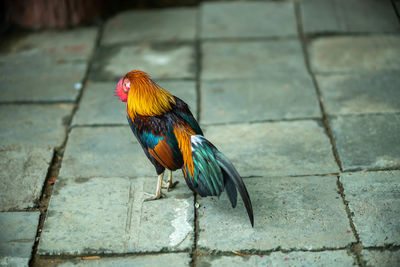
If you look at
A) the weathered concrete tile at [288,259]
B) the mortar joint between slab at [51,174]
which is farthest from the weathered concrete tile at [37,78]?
the weathered concrete tile at [288,259]

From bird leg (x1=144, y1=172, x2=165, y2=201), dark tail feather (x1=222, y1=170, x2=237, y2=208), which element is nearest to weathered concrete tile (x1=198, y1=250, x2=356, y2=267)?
dark tail feather (x1=222, y1=170, x2=237, y2=208)

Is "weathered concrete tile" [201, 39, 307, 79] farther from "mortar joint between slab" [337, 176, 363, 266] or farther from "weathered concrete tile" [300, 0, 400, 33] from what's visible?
"mortar joint between slab" [337, 176, 363, 266]

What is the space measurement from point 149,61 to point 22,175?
2052 millimetres

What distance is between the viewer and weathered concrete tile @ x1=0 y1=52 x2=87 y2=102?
495cm

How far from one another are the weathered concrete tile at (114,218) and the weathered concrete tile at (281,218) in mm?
185

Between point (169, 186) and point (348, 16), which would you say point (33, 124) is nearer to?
point (169, 186)

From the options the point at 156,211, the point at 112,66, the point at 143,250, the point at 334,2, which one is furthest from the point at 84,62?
the point at 334,2

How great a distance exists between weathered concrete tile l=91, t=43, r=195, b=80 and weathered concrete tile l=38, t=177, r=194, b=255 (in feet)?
5.54

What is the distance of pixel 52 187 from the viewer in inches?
153

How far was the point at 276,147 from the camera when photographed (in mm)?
4164

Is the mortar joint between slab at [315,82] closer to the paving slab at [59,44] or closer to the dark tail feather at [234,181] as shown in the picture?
the dark tail feather at [234,181]

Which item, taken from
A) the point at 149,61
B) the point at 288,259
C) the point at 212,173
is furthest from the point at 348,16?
the point at 288,259

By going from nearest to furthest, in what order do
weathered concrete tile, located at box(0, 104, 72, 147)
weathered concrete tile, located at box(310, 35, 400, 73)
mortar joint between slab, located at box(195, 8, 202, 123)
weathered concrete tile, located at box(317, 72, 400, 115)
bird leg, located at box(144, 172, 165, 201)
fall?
bird leg, located at box(144, 172, 165, 201) → weathered concrete tile, located at box(0, 104, 72, 147) → weathered concrete tile, located at box(317, 72, 400, 115) → mortar joint between slab, located at box(195, 8, 202, 123) → weathered concrete tile, located at box(310, 35, 400, 73)

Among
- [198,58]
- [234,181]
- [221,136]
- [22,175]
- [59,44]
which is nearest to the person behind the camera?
[234,181]
